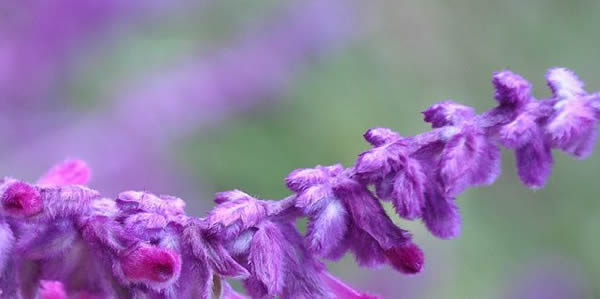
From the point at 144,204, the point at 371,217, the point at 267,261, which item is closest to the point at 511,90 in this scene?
the point at 371,217

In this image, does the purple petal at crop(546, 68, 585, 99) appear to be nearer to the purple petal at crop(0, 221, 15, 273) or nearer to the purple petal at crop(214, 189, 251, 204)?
the purple petal at crop(214, 189, 251, 204)

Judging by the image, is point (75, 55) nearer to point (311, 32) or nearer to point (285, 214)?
point (311, 32)

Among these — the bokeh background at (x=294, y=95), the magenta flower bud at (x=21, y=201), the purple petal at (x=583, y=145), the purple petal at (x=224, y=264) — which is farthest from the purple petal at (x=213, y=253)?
the bokeh background at (x=294, y=95)

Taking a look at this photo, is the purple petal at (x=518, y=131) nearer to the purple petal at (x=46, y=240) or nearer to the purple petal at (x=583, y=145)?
the purple petal at (x=583, y=145)

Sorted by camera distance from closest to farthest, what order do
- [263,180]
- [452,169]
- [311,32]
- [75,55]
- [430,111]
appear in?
[452,169], [430,111], [75,55], [263,180], [311,32]

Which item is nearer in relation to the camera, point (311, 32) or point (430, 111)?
point (430, 111)

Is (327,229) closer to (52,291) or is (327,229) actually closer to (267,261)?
(267,261)

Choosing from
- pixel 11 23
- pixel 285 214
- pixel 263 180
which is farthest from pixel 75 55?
pixel 285 214
